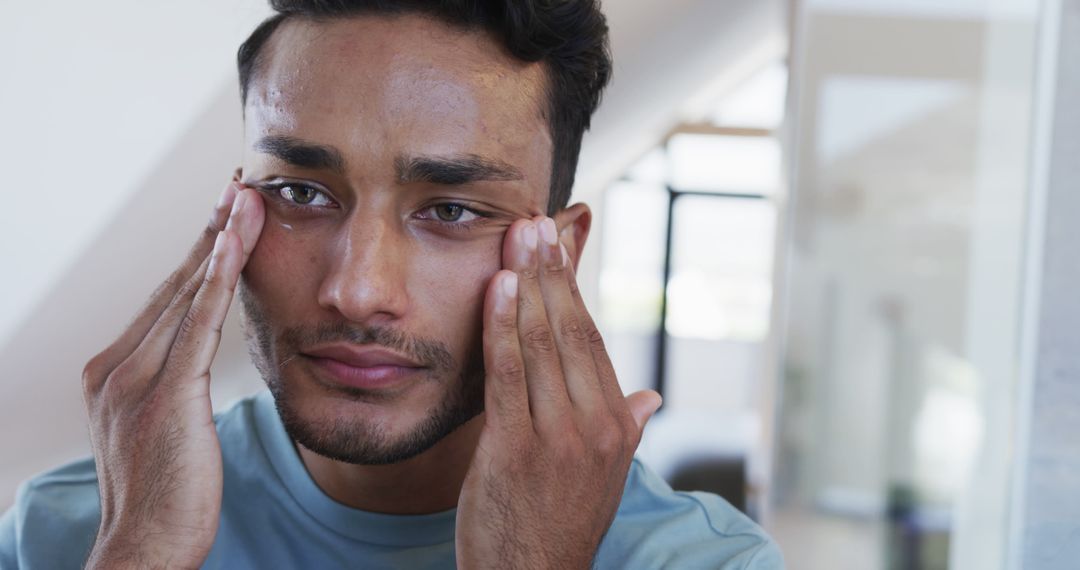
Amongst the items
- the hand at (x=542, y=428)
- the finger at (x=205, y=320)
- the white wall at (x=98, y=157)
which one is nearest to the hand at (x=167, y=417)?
the finger at (x=205, y=320)

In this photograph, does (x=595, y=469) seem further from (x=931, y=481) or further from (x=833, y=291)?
(x=833, y=291)

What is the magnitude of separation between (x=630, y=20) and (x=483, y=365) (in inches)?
66.2

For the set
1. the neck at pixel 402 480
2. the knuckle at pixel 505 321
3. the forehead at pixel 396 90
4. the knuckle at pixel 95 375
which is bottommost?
the neck at pixel 402 480

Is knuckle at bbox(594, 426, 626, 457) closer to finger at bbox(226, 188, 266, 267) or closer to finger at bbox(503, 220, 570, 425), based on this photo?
finger at bbox(503, 220, 570, 425)

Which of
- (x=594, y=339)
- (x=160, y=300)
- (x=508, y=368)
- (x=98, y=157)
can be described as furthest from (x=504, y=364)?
(x=98, y=157)

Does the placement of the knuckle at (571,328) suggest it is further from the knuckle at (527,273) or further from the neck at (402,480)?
the neck at (402,480)

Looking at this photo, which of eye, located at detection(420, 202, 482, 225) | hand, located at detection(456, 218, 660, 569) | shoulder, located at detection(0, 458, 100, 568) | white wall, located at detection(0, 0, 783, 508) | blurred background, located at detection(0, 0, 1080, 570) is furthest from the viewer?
white wall, located at detection(0, 0, 783, 508)

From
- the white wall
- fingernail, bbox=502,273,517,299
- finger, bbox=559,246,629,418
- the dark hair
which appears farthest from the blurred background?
fingernail, bbox=502,273,517,299

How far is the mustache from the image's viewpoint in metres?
1.30

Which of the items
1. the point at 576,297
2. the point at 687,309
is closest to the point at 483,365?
the point at 576,297

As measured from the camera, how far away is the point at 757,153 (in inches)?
344

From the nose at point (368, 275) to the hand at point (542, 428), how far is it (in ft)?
0.38

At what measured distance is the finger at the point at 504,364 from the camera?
130cm

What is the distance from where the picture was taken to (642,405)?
1.40 meters
